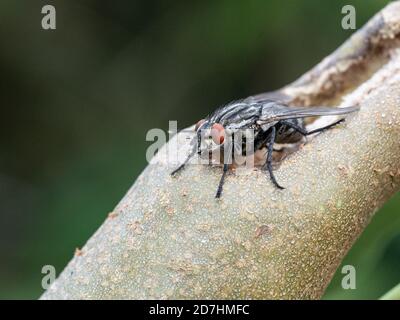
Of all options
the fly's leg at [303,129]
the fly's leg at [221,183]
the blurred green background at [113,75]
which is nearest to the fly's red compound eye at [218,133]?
the fly's leg at [221,183]

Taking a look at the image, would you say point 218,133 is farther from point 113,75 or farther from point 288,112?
point 113,75

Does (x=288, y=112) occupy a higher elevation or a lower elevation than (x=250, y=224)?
higher

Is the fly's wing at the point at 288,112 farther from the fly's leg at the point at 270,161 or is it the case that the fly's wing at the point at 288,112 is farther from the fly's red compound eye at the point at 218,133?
the fly's red compound eye at the point at 218,133

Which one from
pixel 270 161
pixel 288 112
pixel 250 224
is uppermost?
pixel 288 112

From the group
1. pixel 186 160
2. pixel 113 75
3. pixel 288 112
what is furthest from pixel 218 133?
pixel 113 75

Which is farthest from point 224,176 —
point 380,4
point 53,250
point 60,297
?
point 380,4

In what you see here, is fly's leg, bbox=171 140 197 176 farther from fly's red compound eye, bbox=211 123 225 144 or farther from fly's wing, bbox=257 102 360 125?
fly's wing, bbox=257 102 360 125
